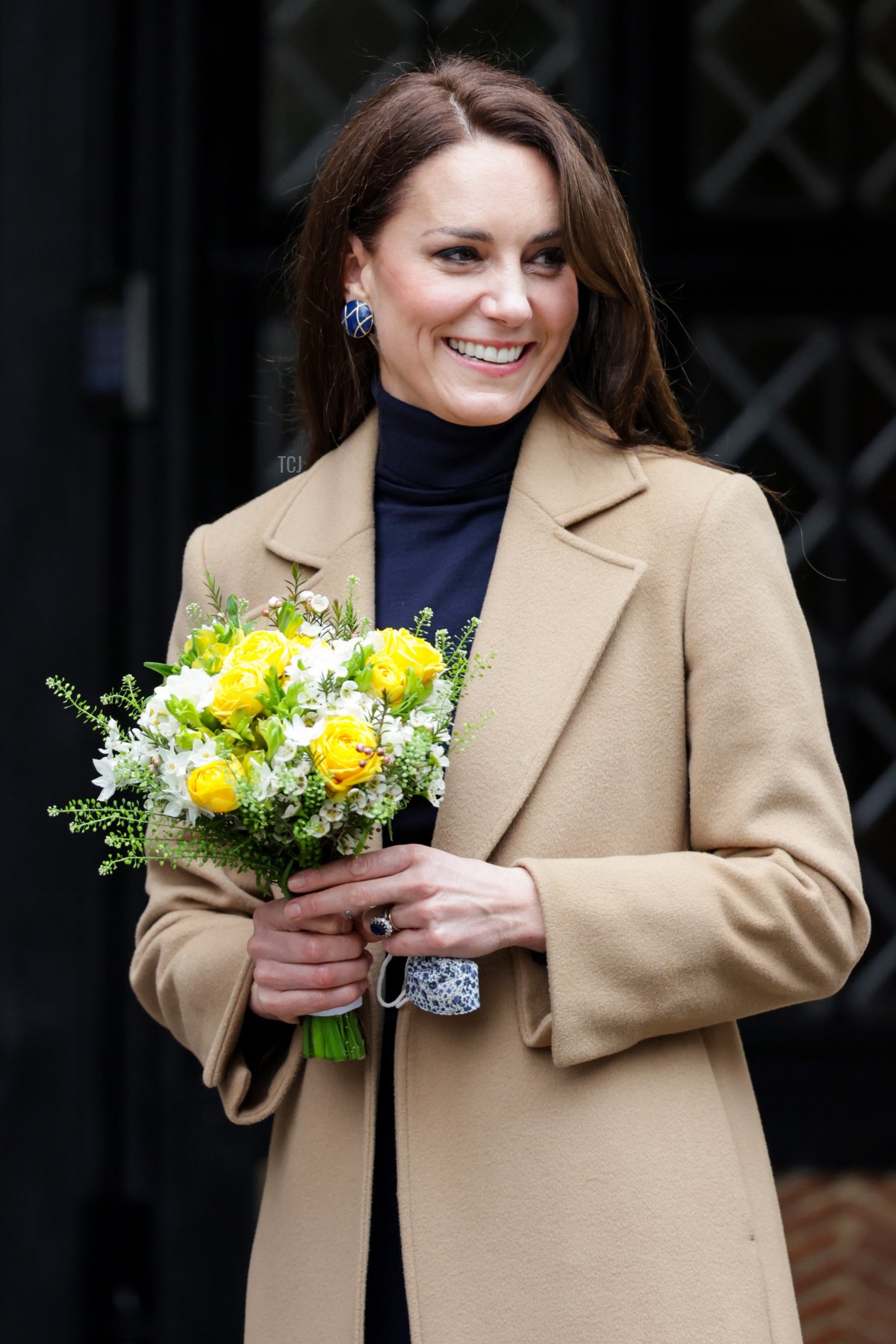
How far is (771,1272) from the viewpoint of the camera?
1.93 metres

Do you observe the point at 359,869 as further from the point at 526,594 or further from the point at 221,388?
the point at 221,388

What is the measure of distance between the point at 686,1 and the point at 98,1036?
2.63 metres

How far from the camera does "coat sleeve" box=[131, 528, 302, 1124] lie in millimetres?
2117

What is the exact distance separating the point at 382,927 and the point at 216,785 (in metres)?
0.29

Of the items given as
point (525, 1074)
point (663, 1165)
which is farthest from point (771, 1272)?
point (525, 1074)

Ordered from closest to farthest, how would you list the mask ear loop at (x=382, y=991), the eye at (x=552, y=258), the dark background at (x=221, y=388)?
1. the mask ear loop at (x=382, y=991)
2. the eye at (x=552, y=258)
3. the dark background at (x=221, y=388)

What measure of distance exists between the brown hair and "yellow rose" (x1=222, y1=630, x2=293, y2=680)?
61 cm

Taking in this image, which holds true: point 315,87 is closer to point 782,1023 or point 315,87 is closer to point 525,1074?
point 782,1023

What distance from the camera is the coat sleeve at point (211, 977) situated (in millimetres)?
2117

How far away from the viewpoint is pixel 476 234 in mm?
2047

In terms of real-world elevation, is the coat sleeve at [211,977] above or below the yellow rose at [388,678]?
below

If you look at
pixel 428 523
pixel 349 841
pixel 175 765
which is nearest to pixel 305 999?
pixel 349 841

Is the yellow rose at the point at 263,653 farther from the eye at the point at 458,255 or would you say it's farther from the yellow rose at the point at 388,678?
the eye at the point at 458,255

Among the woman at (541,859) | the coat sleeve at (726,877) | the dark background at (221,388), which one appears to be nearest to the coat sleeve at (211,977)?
the woman at (541,859)
